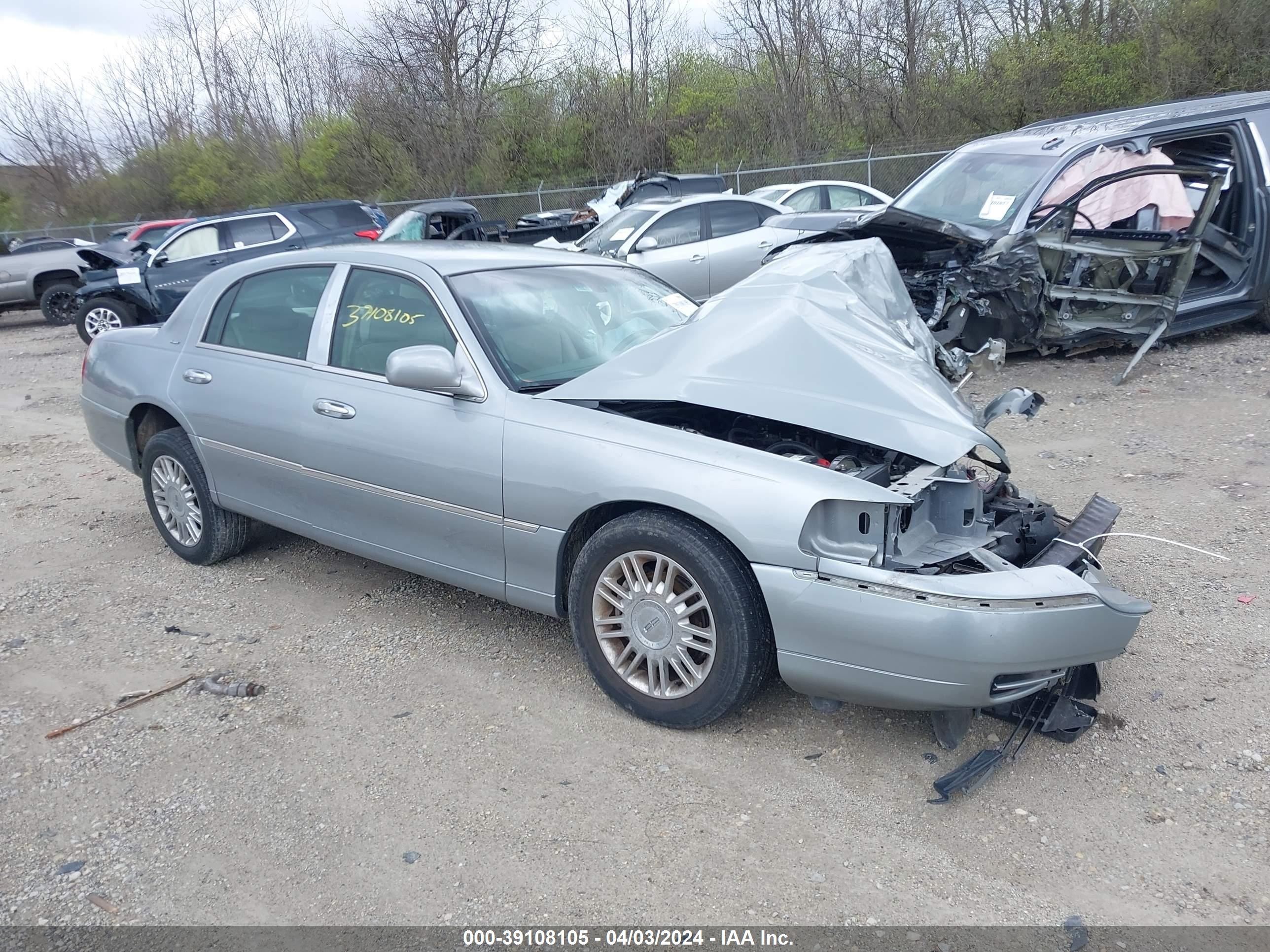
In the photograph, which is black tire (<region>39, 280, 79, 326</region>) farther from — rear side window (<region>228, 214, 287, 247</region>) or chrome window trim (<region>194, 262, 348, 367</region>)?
chrome window trim (<region>194, 262, 348, 367</region>)

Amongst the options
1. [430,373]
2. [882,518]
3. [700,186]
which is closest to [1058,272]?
[882,518]

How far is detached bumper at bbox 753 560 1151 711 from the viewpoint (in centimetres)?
284

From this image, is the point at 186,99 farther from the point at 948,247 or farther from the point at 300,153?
→ the point at 948,247

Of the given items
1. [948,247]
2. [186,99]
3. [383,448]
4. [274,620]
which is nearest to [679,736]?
[383,448]

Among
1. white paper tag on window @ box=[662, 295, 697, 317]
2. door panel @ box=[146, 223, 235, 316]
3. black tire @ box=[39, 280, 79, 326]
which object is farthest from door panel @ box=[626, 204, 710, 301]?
black tire @ box=[39, 280, 79, 326]

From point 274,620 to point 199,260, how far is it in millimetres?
10754

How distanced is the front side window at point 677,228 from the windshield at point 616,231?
191 millimetres

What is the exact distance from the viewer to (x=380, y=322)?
13.7ft

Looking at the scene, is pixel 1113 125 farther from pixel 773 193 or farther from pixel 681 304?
pixel 773 193

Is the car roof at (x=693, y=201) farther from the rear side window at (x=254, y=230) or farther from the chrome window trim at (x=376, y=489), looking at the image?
the chrome window trim at (x=376, y=489)

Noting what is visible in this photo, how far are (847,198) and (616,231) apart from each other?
567cm

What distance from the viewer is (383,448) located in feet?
13.0

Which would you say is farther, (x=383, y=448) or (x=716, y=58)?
(x=716, y=58)

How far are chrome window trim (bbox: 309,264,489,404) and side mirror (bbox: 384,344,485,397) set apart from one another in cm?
3
